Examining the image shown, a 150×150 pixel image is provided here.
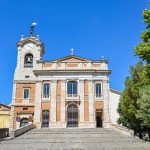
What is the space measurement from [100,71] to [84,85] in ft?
8.90

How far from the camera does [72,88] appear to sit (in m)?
40.9

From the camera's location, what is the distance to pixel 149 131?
32.8 metres

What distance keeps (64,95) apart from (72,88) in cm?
142

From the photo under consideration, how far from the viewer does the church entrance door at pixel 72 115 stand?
39.6 metres

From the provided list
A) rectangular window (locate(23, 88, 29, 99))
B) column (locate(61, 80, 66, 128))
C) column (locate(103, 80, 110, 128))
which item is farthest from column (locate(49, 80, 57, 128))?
column (locate(103, 80, 110, 128))

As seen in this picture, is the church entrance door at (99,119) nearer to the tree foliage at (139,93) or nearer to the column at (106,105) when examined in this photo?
the column at (106,105)

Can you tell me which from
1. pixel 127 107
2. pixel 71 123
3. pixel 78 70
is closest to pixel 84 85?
pixel 78 70

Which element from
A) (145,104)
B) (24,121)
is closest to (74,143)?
(145,104)

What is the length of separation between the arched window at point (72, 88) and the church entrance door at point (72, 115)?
1.37 meters

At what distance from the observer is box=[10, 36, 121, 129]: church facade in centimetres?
3964

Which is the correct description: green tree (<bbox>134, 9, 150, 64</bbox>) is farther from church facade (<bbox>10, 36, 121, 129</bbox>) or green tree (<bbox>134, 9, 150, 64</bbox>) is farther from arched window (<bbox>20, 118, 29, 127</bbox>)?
arched window (<bbox>20, 118, 29, 127</bbox>)

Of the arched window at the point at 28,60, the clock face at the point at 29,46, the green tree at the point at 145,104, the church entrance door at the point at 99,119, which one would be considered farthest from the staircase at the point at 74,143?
the clock face at the point at 29,46

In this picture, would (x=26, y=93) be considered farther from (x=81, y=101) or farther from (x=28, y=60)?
(x=81, y=101)

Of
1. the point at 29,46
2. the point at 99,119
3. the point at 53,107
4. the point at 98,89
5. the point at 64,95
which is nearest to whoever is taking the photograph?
the point at 53,107
